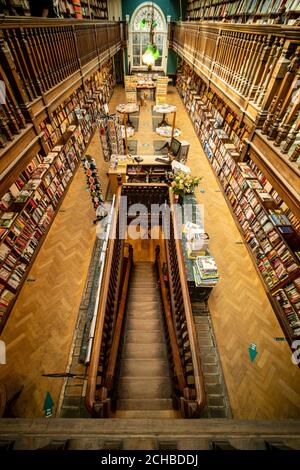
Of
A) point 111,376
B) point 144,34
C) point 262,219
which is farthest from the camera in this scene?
point 144,34

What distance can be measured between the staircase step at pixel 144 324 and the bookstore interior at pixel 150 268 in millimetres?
24

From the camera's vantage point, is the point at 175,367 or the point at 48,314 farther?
the point at 48,314

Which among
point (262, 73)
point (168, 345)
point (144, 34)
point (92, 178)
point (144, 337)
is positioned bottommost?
point (144, 337)

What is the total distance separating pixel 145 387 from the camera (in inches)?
107

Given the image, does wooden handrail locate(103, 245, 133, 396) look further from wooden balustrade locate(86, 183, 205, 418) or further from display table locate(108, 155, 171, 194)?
display table locate(108, 155, 171, 194)

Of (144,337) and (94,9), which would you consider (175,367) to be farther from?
(94,9)

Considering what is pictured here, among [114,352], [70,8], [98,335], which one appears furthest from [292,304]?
[70,8]

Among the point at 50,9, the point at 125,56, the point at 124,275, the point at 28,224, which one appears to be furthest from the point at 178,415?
the point at 125,56

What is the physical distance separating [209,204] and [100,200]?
2.90 metres

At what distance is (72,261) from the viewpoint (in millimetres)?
4418

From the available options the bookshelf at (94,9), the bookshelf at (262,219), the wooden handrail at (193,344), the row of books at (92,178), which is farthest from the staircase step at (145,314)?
the bookshelf at (94,9)

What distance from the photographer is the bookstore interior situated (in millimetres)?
2016

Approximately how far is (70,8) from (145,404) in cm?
1110

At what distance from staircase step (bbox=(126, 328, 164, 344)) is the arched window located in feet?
55.3
